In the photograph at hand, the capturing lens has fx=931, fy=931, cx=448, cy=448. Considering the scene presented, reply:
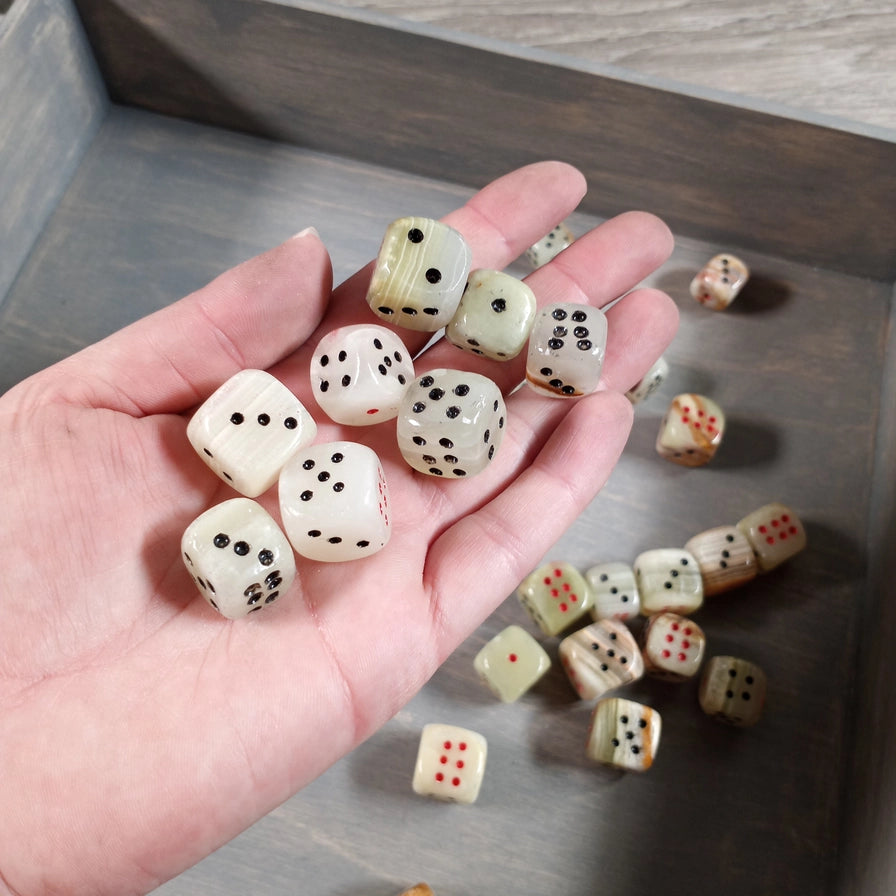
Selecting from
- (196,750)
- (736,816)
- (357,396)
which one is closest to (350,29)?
(357,396)

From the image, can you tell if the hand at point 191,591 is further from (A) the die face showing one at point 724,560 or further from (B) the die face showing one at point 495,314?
(A) the die face showing one at point 724,560

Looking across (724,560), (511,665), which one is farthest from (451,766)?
(724,560)

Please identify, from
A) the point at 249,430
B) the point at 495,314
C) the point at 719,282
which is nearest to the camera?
the point at 249,430

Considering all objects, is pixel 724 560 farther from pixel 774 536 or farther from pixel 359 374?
pixel 359 374

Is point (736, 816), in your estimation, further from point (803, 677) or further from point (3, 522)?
point (3, 522)

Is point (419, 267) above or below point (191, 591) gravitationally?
above

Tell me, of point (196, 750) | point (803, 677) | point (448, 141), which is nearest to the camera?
point (196, 750)

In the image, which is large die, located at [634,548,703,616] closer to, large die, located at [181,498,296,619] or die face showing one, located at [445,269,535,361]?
die face showing one, located at [445,269,535,361]
